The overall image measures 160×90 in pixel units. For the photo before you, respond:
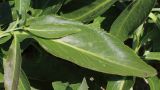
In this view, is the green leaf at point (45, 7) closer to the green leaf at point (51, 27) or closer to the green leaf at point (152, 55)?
the green leaf at point (51, 27)

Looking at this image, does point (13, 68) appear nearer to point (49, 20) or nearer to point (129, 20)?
point (49, 20)

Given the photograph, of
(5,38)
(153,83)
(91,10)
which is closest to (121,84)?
(153,83)

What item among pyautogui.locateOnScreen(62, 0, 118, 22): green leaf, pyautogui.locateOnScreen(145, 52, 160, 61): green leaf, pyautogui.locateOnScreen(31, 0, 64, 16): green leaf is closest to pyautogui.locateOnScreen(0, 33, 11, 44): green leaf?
pyautogui.locateOnScreen(31, 0, 64, 16): green leaf

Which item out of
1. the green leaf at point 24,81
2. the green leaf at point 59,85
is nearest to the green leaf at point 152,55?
the green leaf at point 59,85

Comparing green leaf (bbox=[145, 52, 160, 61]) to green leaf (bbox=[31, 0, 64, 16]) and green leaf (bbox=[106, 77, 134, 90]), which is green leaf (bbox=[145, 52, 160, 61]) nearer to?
green leaf (bbox=[106, 77, 134, 90])

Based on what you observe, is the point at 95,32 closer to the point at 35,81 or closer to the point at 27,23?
the point at 27,23
